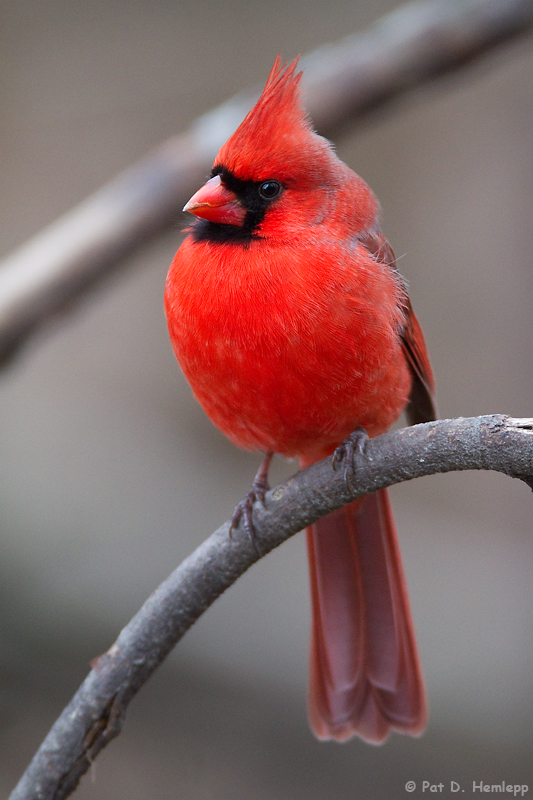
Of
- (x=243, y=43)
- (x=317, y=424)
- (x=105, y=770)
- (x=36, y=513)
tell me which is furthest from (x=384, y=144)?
(x=105, y=770)

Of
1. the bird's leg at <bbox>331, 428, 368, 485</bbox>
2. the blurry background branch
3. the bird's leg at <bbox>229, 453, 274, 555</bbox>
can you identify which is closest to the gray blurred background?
the blurry background branch

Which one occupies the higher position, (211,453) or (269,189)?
(211,453)

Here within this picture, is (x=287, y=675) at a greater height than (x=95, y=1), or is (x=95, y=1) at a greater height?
(x=95, y=1)

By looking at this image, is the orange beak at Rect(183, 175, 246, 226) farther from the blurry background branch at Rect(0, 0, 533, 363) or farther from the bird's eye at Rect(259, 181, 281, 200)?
the blurry background branch at Rect(0, 0, 533, 363)

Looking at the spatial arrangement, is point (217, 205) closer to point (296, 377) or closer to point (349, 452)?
point (296, 377)

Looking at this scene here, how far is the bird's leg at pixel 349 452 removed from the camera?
1448 mm

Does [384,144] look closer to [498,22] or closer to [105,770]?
[498,22]

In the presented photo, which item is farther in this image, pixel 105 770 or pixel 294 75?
pixel 105 770

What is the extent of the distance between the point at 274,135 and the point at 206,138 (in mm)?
983

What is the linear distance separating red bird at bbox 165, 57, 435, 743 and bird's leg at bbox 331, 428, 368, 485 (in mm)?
60

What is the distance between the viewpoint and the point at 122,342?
428 centimetres

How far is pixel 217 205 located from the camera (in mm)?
1727

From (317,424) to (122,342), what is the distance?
2698 millimetres

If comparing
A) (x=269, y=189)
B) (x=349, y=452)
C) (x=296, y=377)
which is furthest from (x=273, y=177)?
(x=349, y=452)
